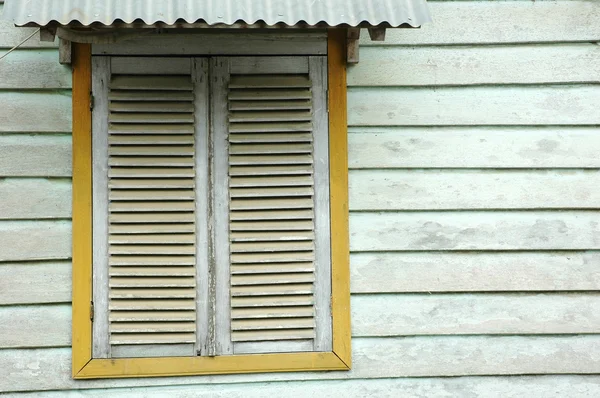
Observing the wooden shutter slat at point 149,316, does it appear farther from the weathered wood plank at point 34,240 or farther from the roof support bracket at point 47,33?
the roof support bracket at point 47,33

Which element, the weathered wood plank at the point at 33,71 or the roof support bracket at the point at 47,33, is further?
the weathered wood plank at the point at 33,71

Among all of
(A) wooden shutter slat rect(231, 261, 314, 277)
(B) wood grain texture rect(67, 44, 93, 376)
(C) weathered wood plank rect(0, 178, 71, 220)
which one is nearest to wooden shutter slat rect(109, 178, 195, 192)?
(B) wood grain texture rect(67, 44, 93, 376)

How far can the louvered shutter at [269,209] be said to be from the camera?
3.20 meters

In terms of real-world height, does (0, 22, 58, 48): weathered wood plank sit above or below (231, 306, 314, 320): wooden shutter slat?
above

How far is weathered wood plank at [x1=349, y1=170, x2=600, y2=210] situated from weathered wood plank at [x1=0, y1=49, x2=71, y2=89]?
1495 mm

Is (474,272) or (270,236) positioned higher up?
(270,236)

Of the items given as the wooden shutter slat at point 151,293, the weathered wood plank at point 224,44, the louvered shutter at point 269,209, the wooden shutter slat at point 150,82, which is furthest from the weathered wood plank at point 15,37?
the wooden shutter slat at point 151,293

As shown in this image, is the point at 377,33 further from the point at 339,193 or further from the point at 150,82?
the point at 150,82

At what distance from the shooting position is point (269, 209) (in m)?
3.24

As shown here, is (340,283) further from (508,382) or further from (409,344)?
(508,382)

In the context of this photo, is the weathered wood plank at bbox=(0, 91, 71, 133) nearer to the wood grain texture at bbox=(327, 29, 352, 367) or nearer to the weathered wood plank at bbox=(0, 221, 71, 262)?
the weathered wood plank at bbox=(0, 221, 71, 262)

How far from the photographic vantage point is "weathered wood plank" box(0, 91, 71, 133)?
3.20 m

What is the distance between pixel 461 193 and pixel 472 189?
0.06m

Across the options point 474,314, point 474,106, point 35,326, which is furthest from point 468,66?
point 35,326
